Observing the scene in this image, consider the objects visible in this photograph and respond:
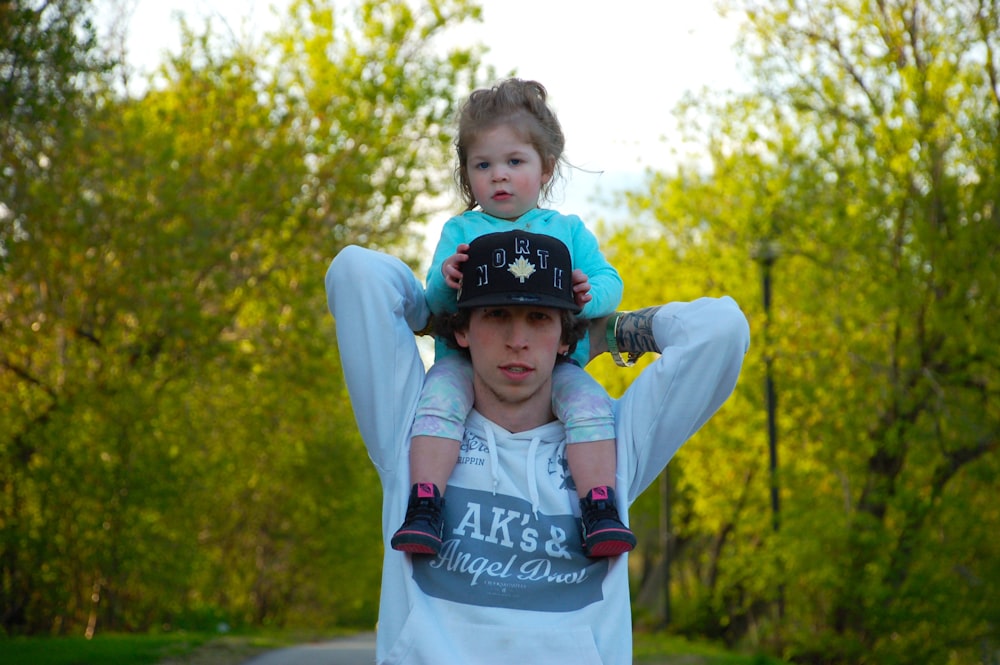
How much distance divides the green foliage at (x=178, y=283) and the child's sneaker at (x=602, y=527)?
11.3m

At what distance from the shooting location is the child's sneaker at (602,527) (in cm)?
299

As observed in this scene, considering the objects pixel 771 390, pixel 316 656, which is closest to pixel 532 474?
pixel 316 656

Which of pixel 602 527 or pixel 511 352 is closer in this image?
pixel 602 527

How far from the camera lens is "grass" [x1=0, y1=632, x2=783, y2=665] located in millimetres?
10484

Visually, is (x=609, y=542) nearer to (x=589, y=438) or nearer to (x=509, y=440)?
(x=589, y=438)

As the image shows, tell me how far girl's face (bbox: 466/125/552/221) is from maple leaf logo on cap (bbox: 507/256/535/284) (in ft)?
1.84

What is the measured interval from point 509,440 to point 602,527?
359mm

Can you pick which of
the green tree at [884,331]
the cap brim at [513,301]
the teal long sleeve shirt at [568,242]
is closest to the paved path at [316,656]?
the green tree at [884,331]

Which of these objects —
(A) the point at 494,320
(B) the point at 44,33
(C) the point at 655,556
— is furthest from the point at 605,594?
(C) the point at 655,556

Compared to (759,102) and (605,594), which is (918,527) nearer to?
(759,102)

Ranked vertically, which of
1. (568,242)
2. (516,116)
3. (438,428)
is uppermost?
(516,116)

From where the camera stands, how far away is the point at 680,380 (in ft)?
10.4

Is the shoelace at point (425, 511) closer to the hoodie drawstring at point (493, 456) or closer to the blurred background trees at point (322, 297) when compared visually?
the hoodie drawstring at point (493, 456)

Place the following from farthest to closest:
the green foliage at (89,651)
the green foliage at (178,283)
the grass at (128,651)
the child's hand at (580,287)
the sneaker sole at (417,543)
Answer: the green foliage at (178,283) → the grass at (128,651) → the green foliage at (89,651) → the child's hand at (580,287) → the sneaker sole at (417,543)
